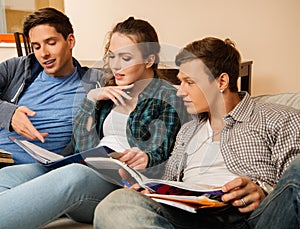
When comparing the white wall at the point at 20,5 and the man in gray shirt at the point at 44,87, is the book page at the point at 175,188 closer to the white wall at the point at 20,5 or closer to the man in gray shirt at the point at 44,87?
the man in gray shirt at the point at 44,87

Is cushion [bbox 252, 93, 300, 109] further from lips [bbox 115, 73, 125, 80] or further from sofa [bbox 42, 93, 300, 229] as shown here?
lips [bbox 115, 73, 125, 80]

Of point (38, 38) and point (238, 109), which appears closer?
point (238, 109)

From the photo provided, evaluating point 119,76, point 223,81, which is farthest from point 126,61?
point 223,81

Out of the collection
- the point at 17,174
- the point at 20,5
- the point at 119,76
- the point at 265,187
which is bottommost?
the point at 17,174

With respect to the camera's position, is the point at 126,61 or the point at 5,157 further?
the point at 5,157

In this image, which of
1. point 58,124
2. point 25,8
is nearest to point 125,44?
point 58,124

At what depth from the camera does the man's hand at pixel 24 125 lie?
1480 mm

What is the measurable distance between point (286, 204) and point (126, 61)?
0.65 meters

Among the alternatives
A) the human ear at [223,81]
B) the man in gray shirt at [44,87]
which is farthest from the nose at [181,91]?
the man in gray shirt at [44,87]

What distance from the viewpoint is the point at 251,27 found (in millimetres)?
2357

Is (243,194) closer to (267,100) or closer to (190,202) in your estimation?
(190,202)

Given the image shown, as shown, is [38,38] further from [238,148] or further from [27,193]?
[238,148]

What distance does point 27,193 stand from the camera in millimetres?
1188

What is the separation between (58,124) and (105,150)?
18.1 inches
